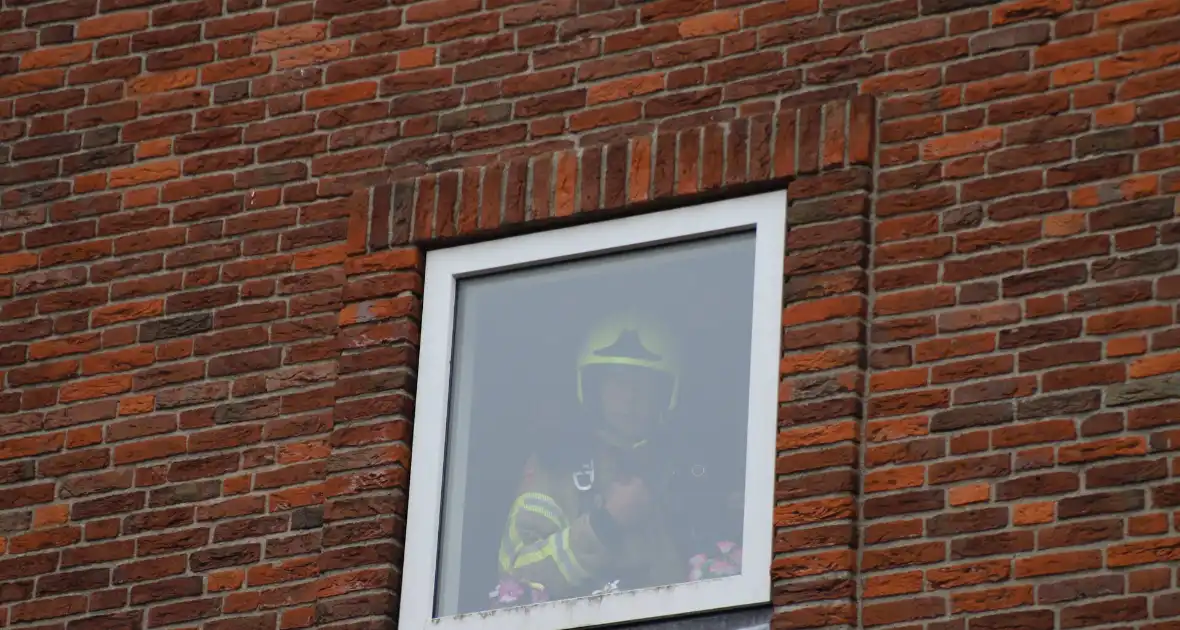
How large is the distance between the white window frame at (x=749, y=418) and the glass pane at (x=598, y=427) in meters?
0.06

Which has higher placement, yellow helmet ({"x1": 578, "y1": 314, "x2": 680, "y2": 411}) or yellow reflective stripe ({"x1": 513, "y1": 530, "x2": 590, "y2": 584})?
yellow helmet ({"x1": 578, "y1": 314, "x2": 680, "y2": 411})

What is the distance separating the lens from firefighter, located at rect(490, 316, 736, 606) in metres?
8.85

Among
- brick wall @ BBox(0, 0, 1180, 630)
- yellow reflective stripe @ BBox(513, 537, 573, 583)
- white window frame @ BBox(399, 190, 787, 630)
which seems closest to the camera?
brick wall @ BBox(0, 0, 1180, 630)

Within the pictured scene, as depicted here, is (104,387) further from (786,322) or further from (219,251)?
(786,322)

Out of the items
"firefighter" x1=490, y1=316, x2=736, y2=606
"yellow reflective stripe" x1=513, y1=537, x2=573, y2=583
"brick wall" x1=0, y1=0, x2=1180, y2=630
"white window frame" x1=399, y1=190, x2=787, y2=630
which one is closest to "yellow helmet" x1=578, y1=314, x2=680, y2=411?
"firefighter" x1=490, y1=316, x2=736, y2=606

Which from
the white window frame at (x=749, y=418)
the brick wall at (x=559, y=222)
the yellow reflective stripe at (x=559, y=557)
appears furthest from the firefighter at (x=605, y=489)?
the brick wall at (x=559, y=222)

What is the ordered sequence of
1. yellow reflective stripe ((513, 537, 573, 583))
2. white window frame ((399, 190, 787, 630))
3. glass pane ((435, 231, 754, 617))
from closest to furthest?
white window frame ((399, 190, 787, 630)), glass pane ((435, 231, 754, 617)), yellow reflective stripe ((513, 537, 573, 583))

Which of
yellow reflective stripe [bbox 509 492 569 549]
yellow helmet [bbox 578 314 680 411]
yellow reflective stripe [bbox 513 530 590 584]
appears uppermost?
yellow helmet [bbox 578 314 680 411]

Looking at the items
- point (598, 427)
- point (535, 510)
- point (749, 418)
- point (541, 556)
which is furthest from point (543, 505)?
point (749, 418)

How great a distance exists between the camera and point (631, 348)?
30.0ft

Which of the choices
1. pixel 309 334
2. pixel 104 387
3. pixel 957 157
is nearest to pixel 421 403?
pixel 309 334

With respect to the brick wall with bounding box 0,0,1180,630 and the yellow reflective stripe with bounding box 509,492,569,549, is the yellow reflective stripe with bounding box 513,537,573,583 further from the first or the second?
the brick wall with bounding box 0,0,1180,630

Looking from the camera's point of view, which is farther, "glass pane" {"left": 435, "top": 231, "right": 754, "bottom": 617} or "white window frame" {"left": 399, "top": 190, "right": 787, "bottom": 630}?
"glass pane" {"left": 435, "top": 231, "right": 754, "bottom": 617}

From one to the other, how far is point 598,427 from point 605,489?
22 cm
